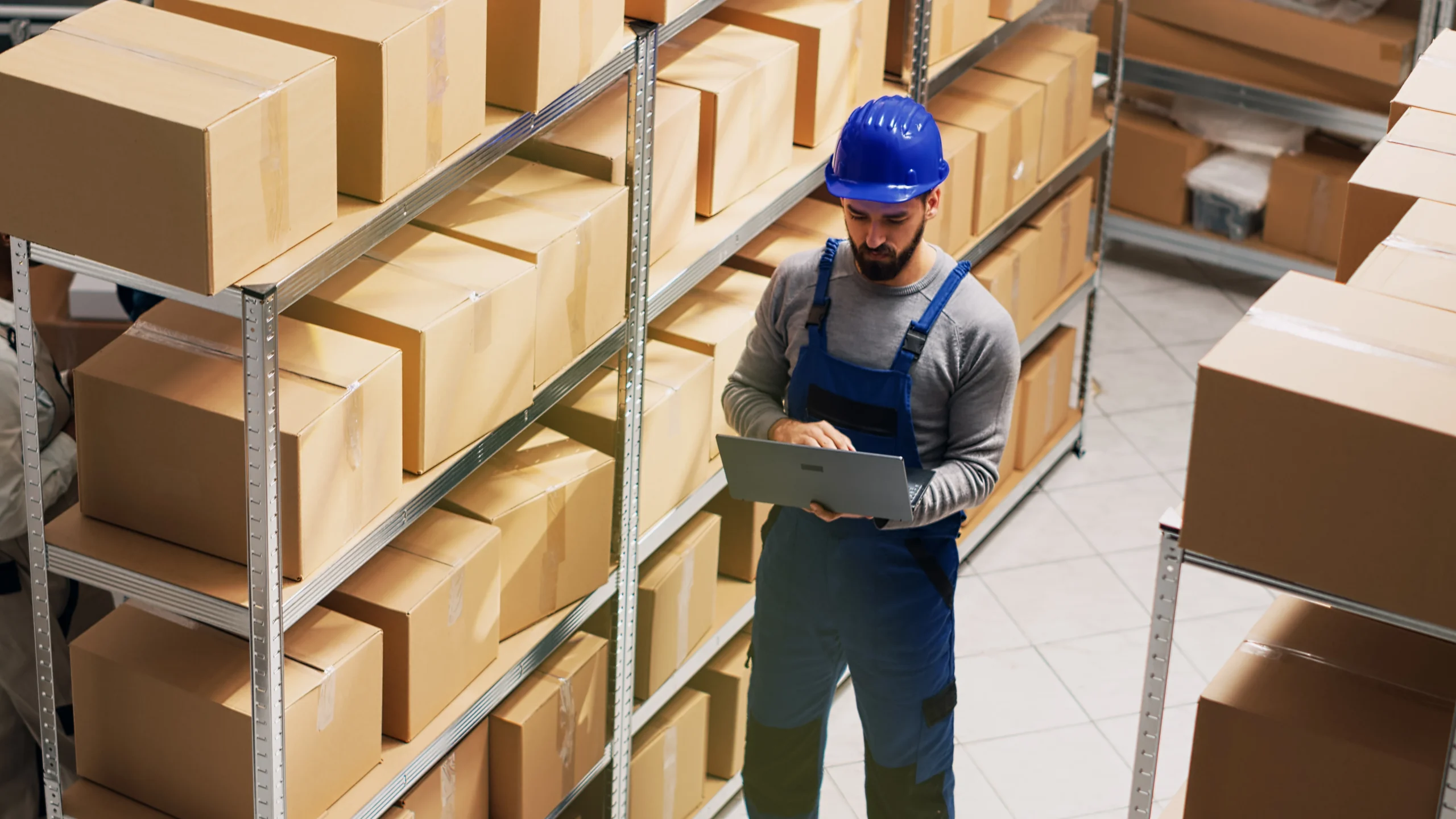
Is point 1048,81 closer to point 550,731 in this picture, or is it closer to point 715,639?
point 715,639

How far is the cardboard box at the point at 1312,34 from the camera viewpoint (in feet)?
22.3

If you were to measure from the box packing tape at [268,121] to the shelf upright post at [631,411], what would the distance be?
1.06 metres

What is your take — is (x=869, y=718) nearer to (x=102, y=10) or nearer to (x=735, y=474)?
(x=735, y=474)

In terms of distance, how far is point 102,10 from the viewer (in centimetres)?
286

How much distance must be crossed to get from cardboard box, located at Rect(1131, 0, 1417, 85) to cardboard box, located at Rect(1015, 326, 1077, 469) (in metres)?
1.73

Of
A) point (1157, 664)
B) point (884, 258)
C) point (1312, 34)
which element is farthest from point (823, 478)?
point (1312, 34)

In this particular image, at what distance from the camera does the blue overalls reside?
367 centimetres

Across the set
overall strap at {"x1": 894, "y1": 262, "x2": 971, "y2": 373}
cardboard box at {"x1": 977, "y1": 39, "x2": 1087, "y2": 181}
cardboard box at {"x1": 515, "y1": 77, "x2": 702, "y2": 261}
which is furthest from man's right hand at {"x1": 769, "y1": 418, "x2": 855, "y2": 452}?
cardboard box at {"x1": 977, "y1": 39, "x2": 1087, "y2": 181}

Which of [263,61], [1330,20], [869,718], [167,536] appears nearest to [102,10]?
[263,61]

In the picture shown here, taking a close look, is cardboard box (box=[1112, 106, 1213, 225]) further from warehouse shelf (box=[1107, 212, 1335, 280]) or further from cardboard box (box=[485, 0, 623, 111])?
cardboard box (box=[485, 0, 623, 111])

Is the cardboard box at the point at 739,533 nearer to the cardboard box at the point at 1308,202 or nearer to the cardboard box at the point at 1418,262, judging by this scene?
the cardboard box at the point at 1418,262

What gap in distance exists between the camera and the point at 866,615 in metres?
3.76

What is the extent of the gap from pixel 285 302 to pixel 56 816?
1.23 metres

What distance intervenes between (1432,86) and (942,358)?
1.17 meters
